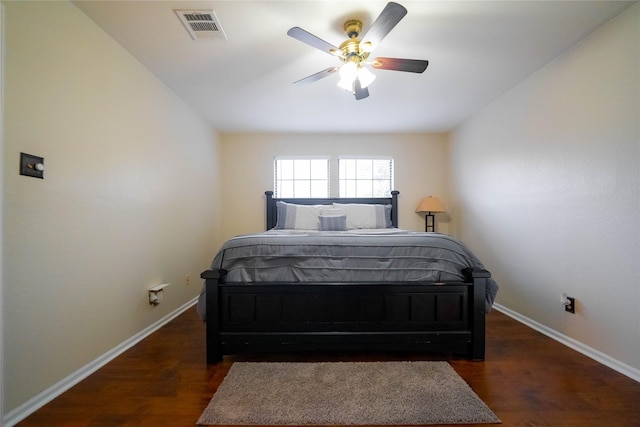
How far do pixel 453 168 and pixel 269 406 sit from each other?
3801mm

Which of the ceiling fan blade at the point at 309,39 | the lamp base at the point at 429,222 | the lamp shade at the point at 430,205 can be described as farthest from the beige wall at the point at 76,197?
the lamp base at the point at 429,222

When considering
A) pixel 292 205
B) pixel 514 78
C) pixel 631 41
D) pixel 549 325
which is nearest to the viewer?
pixel 631 41

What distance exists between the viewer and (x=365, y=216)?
375 cm

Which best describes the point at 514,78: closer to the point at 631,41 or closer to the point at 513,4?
the point at 631,41

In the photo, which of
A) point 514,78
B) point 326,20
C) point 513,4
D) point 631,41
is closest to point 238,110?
point 326,20

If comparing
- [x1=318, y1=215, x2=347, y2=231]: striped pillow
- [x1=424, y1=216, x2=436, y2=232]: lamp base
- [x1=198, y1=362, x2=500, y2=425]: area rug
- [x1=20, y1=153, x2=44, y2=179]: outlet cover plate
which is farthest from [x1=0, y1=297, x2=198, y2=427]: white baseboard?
[x1=424, y1=216, x2=436, y2=232]: lamp base

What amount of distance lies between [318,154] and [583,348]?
3.50 meters

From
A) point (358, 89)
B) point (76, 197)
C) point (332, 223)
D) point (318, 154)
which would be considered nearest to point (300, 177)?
point (318, 154)

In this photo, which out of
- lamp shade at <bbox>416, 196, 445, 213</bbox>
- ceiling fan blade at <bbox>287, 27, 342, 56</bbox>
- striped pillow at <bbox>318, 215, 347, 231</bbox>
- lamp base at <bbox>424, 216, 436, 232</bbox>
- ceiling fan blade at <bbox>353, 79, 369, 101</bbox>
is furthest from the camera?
lamp base at <bbox>424, 216, 436, 232</bbox>

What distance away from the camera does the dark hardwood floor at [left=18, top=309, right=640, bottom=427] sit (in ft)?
4.58

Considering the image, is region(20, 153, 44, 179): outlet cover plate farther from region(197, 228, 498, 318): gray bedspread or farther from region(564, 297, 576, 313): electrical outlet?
region(564, 297, 576, 313): electrical outlet

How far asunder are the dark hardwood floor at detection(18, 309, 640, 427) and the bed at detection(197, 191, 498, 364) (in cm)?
16

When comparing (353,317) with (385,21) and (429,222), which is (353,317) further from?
(429,222)

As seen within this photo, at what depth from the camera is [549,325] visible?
7.66 feet
